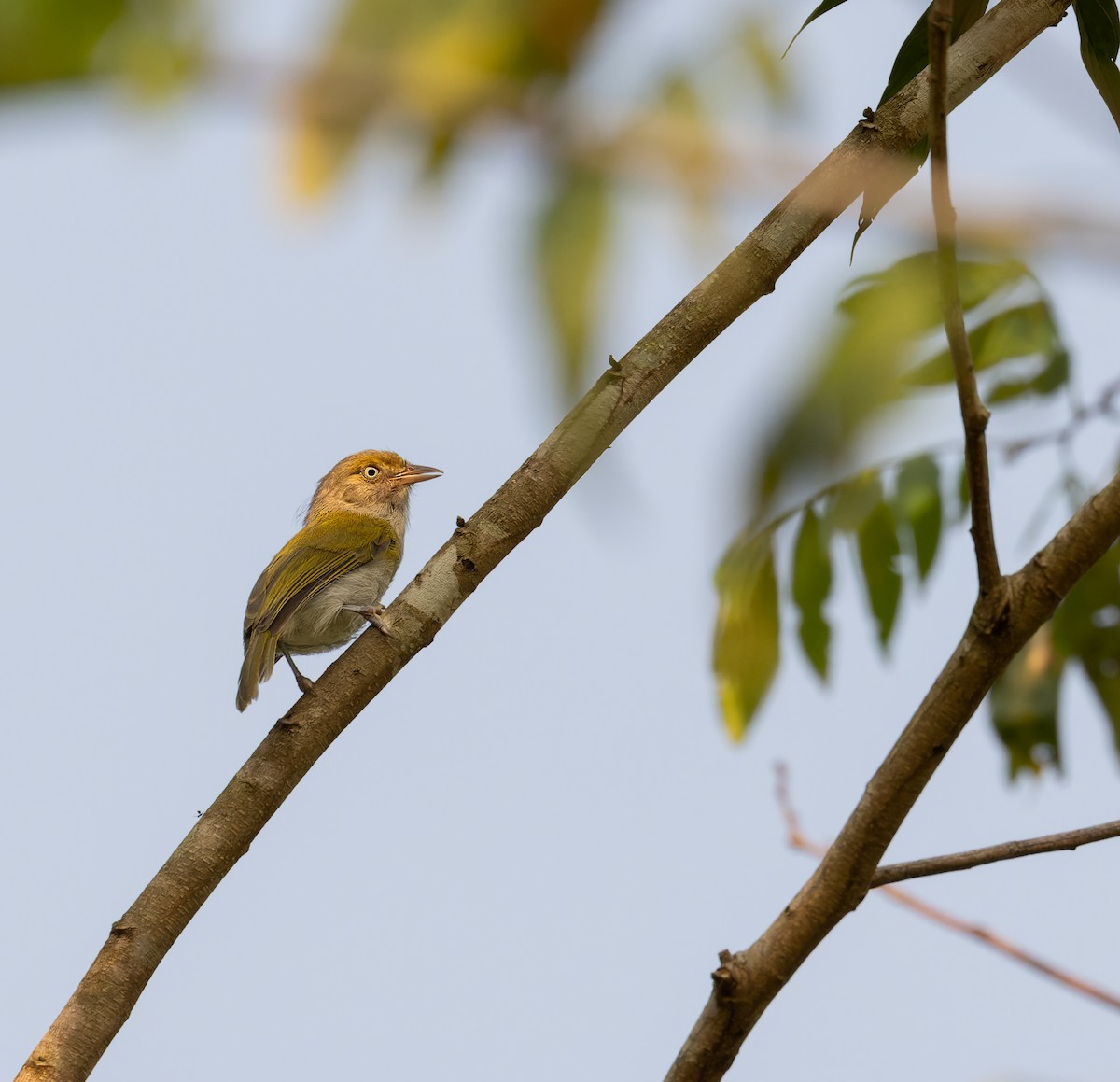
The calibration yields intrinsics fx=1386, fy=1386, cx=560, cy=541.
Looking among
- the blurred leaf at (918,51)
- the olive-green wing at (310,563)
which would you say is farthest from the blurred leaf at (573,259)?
the olive-green wing at (310,563)

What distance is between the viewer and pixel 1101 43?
3.01 m

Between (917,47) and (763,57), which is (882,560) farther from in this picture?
(763,57)

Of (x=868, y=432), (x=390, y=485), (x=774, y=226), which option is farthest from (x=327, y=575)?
(x=868, y=432)

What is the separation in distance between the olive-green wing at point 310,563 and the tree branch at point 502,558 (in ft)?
7.52

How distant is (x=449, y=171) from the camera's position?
937 mm

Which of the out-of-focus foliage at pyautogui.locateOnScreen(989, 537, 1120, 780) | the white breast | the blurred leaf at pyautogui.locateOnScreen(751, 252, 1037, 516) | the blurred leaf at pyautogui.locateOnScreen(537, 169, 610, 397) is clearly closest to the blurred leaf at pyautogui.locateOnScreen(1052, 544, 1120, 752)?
the out-of-focus foliage at pyautogui.locateOnScreen(989, 537, 1120, 780)

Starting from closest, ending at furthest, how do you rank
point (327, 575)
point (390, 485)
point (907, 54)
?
point (907, 54) → point (327, 575) → point (390, 485)

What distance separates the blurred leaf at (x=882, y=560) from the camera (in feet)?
13.2

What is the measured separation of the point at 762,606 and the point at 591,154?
125 inches

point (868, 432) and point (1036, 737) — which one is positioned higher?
point (1036, 737)

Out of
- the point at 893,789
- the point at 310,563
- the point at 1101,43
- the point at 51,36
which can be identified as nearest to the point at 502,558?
the point at 893,789

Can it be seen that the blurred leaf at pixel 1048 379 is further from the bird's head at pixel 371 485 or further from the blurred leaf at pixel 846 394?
the bird's head at pixel 371 485

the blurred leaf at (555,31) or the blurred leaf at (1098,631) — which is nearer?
the blurred leaf at (555,31)

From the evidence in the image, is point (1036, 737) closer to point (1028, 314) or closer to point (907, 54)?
point (1028, 314)
